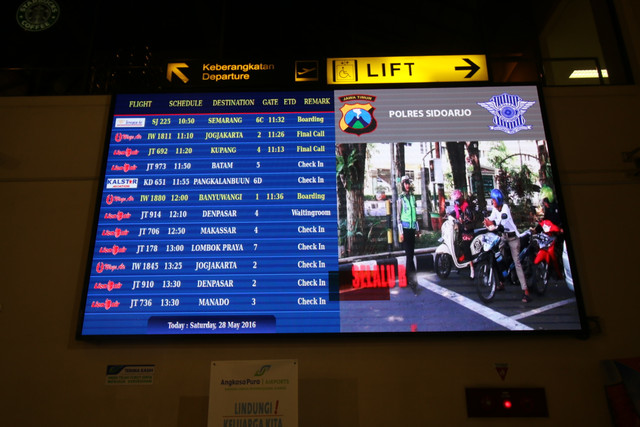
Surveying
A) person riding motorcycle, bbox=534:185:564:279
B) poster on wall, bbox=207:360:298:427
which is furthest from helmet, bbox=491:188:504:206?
poster on wall, bbox=207:360:298:427

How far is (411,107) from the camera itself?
3.06 metres

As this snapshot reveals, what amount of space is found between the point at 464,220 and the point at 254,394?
1823mm

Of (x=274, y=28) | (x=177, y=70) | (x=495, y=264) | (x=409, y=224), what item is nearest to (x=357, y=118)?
(x=409, y=224)

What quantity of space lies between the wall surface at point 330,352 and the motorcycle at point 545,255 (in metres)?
0.21

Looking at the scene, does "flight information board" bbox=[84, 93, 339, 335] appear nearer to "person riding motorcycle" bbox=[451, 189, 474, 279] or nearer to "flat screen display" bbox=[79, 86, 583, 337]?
"flat screen display" bbox=[79, 86, 583, 337]

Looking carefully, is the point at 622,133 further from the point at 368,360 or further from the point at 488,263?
the point at 368,360

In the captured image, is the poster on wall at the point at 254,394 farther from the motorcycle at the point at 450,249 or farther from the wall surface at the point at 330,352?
the motorcycle at the point at 450,249

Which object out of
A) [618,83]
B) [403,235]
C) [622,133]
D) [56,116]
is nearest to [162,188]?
[56,116]

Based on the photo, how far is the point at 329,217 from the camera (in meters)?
2.80

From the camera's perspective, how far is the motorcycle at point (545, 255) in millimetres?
2672

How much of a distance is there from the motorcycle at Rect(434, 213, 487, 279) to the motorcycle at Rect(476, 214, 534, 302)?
5cm

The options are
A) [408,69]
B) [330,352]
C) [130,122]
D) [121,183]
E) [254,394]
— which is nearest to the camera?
[254,394]

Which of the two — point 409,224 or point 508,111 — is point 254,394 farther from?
point 508,111

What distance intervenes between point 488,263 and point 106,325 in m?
2.68
